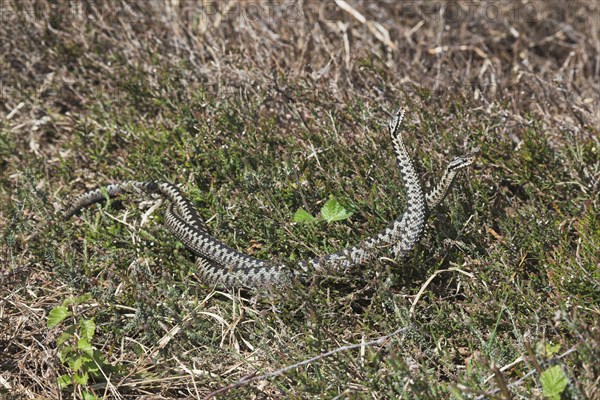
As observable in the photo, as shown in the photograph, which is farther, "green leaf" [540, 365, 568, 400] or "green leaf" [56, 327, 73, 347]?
"green leaf" [56, 327, 73, 347]

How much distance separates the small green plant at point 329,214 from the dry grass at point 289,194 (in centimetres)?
14

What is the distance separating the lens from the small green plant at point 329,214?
19.5ft

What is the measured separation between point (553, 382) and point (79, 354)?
3113mm

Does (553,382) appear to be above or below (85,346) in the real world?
above

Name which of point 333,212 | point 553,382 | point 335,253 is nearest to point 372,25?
point 333,212

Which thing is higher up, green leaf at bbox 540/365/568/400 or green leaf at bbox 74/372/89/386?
green leaf at bbox 540/365/568/400

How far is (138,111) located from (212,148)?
47.8 inches

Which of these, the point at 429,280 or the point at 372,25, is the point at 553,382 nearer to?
the point at 429,280

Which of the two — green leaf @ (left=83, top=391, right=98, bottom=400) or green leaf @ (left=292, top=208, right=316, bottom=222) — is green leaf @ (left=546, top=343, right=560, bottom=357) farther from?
green leaf @ (left=83, top=391, right=98, bottom=400)

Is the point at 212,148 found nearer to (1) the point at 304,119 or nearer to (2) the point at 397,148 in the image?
(1) the point at 304,119

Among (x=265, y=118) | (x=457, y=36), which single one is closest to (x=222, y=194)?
(x=265, y=118)

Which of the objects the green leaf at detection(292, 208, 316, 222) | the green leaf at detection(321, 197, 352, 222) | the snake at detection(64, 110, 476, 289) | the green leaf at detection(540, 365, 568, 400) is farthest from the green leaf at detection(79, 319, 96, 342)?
the green leaf at detection(540, 365, 568, 400)

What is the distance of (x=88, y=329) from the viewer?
209 inches

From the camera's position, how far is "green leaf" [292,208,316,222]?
595 cm
